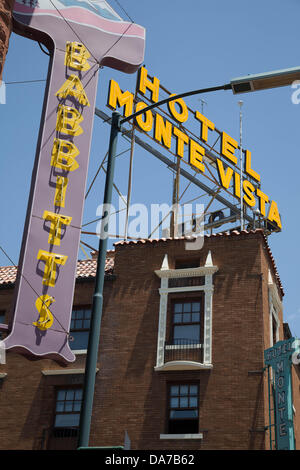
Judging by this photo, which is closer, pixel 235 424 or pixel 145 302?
pixel 235 424

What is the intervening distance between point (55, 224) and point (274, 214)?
2426 cm

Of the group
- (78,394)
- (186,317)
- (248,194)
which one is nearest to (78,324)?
(78,394)

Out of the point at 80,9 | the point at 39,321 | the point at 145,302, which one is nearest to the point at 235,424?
the point at 145,302

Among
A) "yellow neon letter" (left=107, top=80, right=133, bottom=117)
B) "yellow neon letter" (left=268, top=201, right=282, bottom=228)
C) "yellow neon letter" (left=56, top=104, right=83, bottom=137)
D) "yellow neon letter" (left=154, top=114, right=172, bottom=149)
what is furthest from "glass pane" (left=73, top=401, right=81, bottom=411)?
"yellow neon letter" (left=268, top=201, right=282, bottom=228)

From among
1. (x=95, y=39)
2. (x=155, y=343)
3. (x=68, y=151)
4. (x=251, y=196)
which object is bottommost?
(x=155, y=343)

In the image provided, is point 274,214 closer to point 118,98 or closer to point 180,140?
point 180,140

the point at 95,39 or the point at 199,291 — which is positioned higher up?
the point at 95,39

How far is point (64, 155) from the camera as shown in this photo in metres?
21.4

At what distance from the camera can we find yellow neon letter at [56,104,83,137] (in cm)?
2183

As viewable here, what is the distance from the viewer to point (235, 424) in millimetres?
22328
